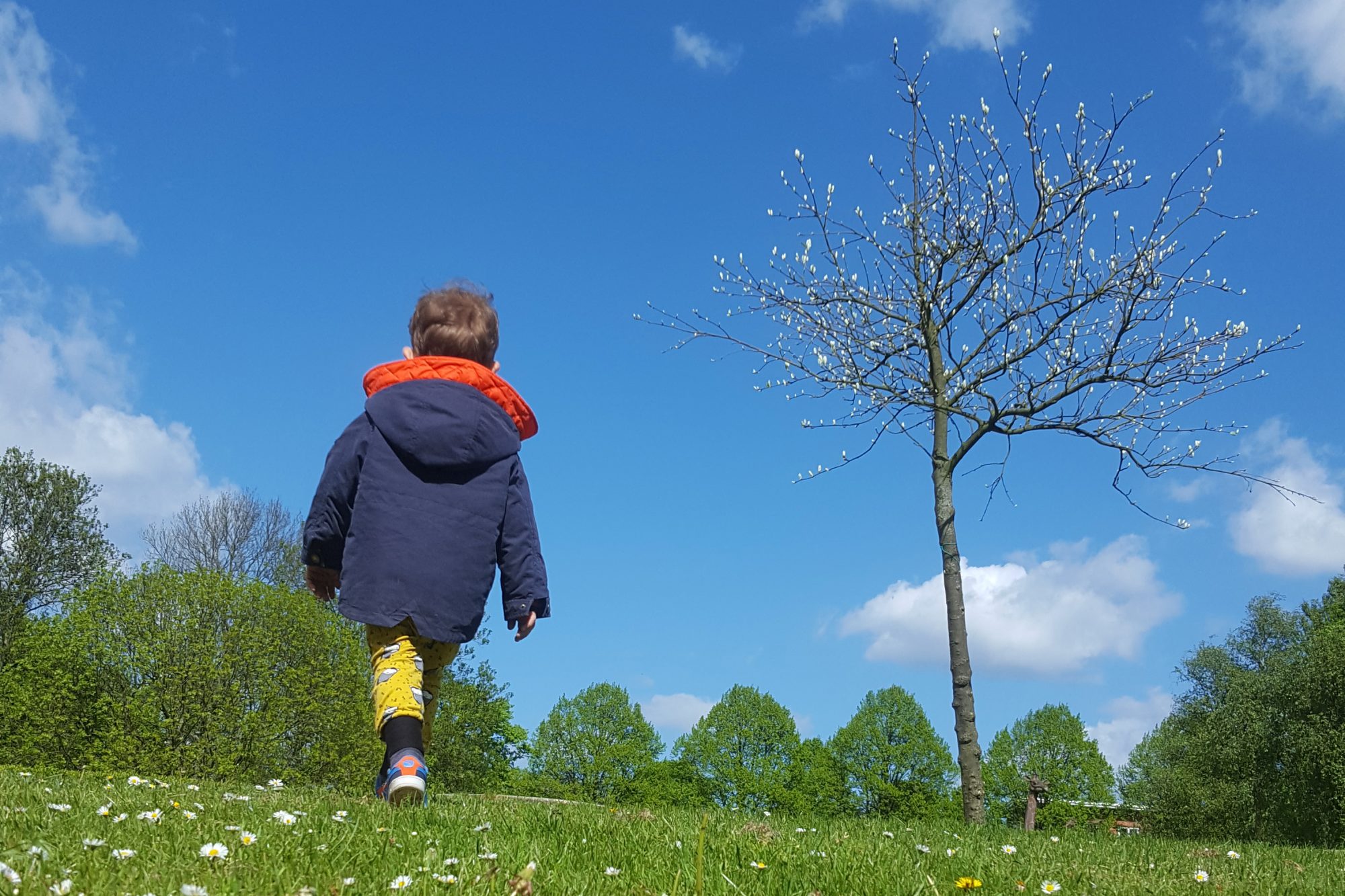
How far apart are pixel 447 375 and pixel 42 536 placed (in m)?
26.5

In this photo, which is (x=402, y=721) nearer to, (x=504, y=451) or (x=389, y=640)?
(x=389, y=640)

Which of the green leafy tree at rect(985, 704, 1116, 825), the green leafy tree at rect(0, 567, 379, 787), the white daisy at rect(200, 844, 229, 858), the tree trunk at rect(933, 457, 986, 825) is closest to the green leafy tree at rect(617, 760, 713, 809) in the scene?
the green leafy tree at rect(985, 704, 1116, 825)

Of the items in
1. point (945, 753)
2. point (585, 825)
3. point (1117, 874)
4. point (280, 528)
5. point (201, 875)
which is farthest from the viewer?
point (945, 753)

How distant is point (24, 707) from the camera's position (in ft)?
61.4

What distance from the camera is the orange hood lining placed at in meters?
5.29

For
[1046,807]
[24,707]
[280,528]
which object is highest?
[280,528]

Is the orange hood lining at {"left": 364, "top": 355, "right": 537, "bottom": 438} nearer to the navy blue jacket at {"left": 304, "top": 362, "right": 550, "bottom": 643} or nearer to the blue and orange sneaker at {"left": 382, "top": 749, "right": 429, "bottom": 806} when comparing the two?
the navy blue jacket at {"left": 304, "top": 362, "right": 550, "bottom": 643}

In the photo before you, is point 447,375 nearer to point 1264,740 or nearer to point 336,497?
point 336,497

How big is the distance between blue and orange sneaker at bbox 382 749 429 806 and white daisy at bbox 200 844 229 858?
1536mm

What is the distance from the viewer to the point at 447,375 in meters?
5.27

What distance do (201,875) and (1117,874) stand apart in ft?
11.2

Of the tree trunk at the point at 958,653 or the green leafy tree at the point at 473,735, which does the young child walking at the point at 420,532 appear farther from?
the green leafy tree at the point at 473,735

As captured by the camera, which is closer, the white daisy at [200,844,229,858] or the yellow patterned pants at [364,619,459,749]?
the white daisy at [200,844,229,858]

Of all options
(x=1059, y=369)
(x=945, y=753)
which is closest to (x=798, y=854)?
(x=1059, y=369)
